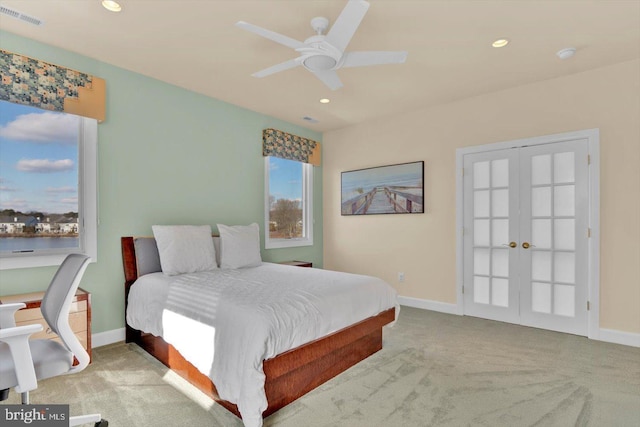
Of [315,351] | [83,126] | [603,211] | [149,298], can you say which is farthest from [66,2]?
[603,211]

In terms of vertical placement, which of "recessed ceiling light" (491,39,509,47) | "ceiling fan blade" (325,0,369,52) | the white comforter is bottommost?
the white comforter

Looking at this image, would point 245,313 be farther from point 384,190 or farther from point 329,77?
point 384,190

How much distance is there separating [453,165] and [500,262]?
52.0 inches

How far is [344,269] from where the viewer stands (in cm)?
533

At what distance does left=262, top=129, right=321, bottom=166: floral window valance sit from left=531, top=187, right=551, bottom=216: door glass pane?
123 inches

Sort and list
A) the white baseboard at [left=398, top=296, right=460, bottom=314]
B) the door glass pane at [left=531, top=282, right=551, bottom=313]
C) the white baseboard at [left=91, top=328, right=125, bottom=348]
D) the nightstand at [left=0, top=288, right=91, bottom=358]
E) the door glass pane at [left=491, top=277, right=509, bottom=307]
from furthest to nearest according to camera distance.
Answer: the white baseboard at [left=398, top=296, right=460, bottom=314], the door glass pane at [left=491, top=277, right=509, bottom=307], the door glass pane at [left=531, top=282, right=551, bottom=313], the white baseboard at [left=91, top=328, right=125, bottom=348], the nightstand at [left=0, top=288, right=91, bottom=358]

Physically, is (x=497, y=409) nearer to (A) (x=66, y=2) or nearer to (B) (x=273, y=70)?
(B) (x=273, y=70)

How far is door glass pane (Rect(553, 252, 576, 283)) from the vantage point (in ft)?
11.2

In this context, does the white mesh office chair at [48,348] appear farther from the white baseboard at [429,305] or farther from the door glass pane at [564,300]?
the door glass pane at [564,300]

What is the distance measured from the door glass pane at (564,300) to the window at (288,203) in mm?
3309

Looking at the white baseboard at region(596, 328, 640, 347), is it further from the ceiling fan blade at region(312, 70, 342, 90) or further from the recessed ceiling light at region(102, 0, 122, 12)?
the recessed ceiling light at region(102, 0, 122, 12)

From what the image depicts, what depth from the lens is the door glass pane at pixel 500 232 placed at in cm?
384

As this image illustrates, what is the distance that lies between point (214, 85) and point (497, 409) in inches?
152

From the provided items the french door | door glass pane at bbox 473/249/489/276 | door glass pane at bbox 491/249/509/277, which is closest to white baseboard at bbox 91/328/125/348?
the french door
